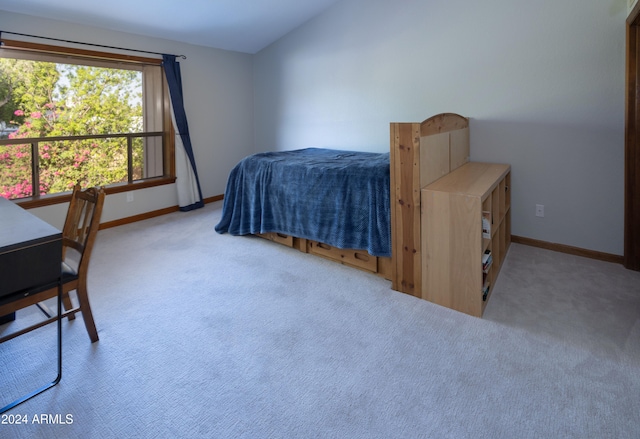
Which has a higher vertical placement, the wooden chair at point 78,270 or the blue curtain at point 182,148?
the blue curtain at point 182,148

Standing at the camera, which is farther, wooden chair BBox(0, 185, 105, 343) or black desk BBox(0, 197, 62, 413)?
wooden chair BBox(0, 185, 105, 343)

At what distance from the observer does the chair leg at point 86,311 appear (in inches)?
75.6

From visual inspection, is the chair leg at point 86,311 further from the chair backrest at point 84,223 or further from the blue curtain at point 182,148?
the blue curtain at point 182,148

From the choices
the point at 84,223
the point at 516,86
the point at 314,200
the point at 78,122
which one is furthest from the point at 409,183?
the point at 78,122

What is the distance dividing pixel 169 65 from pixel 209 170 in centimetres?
138

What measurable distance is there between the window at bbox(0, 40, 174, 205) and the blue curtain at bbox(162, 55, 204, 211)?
0.42 feet

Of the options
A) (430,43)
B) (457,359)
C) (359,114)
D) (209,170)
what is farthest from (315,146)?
(457,359)

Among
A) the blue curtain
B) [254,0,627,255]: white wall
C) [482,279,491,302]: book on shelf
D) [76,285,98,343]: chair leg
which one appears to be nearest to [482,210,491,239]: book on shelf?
[482,279,491,302]: book on shelf

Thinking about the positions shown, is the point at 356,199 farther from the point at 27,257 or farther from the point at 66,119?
the point at 66,119

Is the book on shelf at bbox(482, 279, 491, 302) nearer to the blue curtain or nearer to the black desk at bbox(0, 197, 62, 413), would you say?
the black desk at bbox(0, 197, 62, 413)

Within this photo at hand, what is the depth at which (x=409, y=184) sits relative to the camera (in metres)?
2.41

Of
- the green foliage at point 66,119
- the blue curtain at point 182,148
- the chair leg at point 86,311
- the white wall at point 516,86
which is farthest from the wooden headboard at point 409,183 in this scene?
the green foliage at point 66,119

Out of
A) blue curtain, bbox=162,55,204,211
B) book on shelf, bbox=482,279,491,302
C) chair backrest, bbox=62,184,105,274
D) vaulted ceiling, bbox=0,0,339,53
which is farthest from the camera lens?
blue curtain, bbox=162,55,204,211

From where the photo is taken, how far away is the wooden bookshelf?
86.3 inches
